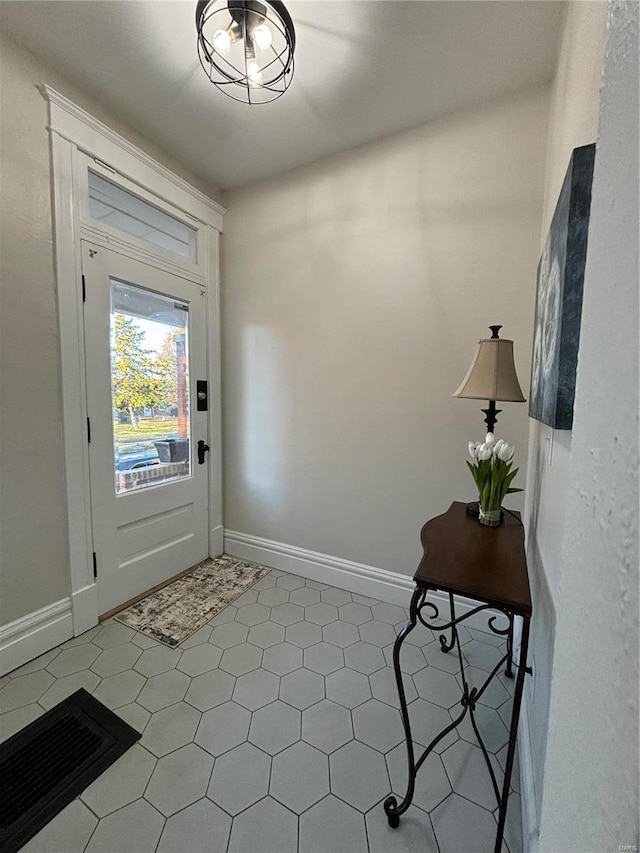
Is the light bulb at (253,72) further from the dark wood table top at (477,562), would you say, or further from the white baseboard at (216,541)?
the white baseboard at (216,541)

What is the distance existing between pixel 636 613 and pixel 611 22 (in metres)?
0.62

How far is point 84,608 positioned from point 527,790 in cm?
207

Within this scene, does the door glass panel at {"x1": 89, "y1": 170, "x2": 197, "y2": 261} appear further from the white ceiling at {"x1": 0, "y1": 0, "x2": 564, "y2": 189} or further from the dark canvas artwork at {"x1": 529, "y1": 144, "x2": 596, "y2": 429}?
the dark canvas artwork at {"x1": 529, "y1": 144, "x2": 596, "y2": 429}

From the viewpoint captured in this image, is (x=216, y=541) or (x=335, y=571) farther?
(x=216, y=541)

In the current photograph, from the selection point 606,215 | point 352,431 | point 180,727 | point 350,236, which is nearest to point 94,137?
point 350,236

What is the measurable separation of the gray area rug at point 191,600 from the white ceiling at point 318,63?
2770 mm

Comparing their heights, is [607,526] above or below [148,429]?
above

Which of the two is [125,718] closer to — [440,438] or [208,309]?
[440,438]

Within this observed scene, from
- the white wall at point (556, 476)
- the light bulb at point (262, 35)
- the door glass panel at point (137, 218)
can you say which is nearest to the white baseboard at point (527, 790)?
the white wall at point (556, 476)

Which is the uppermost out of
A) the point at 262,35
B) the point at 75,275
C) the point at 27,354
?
the point at 262,35

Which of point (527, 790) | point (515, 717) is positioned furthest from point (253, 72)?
point (527, 790)

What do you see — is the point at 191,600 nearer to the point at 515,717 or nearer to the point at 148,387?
the point at 148,387

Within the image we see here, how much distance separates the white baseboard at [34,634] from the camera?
5.28ft

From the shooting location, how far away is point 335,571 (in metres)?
2.36
